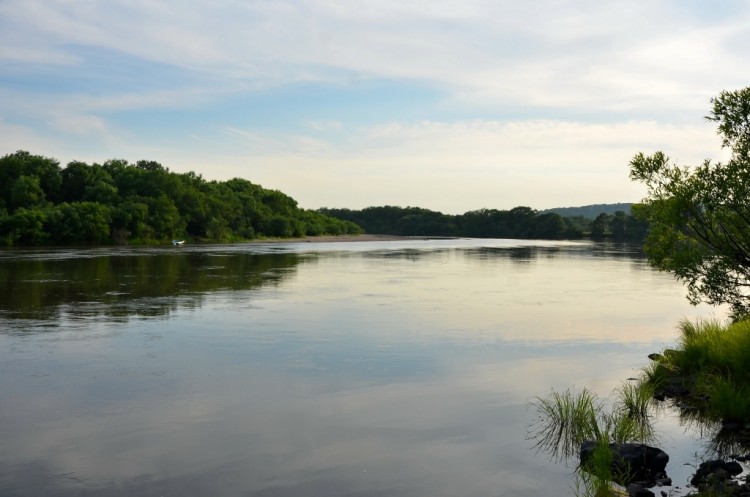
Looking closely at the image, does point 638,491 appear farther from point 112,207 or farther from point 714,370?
point 112,207

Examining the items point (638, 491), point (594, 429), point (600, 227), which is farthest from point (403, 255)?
point (600, 227)

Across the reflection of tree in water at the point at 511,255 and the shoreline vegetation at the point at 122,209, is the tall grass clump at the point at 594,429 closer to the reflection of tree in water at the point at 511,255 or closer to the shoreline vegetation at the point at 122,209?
the reflection of tree in water at the point at 511,255

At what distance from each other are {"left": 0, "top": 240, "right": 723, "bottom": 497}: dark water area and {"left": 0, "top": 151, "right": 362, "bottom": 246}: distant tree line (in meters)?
66.6

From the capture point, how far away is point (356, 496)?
9.04 metres

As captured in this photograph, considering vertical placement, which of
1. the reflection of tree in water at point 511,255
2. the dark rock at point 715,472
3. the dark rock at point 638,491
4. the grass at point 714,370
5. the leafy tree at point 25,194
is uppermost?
the leafy tree at point 25,194

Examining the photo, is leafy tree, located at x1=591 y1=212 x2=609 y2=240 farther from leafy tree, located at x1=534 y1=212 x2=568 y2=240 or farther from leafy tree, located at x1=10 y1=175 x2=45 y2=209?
leafy tree, located at x1=10 y1=175 x2=45 y2=209

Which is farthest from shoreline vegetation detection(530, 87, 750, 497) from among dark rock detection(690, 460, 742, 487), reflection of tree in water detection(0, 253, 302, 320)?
reflection of tree in water detection(0, 253, 302, 320)

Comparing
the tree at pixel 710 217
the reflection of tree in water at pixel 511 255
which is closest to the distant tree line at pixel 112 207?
the reflection of tree in water at pixel 511 255

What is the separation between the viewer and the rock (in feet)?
31.4

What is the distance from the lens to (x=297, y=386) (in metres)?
14.6

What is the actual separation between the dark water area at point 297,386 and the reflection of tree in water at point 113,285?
30cm

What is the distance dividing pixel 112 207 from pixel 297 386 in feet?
312

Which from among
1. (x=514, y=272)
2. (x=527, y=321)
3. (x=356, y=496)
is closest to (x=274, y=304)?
(x=527, y=321)

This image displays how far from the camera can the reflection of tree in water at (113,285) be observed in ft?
85.6
